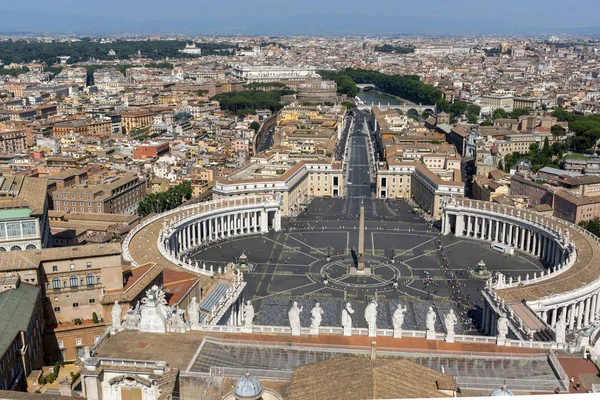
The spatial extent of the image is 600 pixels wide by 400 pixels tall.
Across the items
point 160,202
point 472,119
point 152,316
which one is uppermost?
point 152,316

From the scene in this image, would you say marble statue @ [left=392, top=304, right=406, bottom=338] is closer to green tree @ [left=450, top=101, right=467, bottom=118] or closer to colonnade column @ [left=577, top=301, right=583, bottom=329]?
colonnade column @ [left=577, top=301, right=583, bottom=329]

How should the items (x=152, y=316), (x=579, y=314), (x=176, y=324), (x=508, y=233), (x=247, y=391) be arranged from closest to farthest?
(x=247, y=391) < (x=152, y=316) < (x=176, y=324) < (x=579, y=314) < (x=508, y=233)

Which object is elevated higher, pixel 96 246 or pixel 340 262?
pixel 96 246

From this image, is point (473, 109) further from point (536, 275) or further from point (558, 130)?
point (536, 275)

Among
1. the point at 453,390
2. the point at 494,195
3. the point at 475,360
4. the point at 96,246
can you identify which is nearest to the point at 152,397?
the point at 453,390

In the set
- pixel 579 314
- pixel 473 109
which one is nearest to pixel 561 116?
pixel 473 109

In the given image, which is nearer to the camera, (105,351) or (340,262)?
(105,351)

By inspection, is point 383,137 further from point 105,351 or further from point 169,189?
point 105,351
